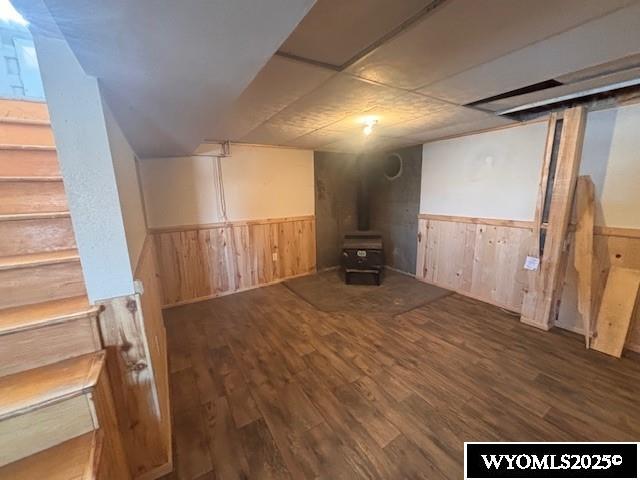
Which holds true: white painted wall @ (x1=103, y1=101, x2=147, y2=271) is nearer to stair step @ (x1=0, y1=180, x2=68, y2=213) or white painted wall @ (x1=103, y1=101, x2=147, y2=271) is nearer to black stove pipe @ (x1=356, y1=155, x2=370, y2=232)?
stair step @ (x1=0, y1=180, x2=68, y2=213)

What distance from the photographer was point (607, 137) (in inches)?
85.4

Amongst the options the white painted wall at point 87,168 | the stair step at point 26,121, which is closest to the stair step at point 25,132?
the stair step at point 26,121

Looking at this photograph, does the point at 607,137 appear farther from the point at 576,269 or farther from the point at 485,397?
the point at 485,397

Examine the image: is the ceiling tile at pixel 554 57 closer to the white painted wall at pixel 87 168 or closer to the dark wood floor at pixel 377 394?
the white painted wall at pixel 87 168

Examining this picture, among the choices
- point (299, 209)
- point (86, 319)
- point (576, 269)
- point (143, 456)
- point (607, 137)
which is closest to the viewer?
point (86, 319)

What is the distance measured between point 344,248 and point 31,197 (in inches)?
121

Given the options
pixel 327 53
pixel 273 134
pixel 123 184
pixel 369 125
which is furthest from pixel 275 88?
pixel 273 134

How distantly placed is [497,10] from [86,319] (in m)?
2.03

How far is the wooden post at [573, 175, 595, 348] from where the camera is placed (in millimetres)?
2246

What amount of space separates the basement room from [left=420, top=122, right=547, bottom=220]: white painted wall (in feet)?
0.09

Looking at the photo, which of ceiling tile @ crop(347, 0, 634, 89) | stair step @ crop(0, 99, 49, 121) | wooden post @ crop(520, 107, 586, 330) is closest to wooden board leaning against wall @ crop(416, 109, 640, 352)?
wooden post @ crop(520, 107, 586, 330)

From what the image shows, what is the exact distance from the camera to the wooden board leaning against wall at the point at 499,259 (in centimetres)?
220

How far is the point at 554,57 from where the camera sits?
1305 mm

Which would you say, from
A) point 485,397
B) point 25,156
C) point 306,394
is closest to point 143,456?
point 306,394
